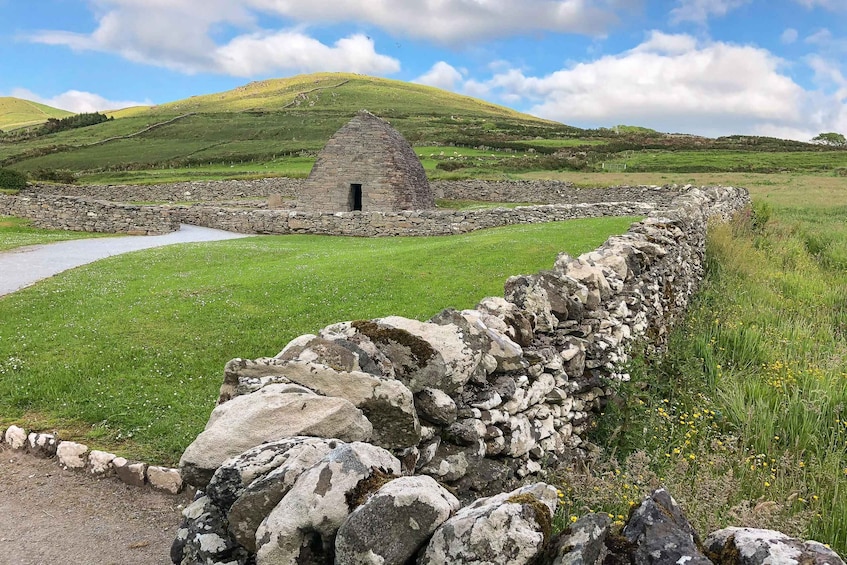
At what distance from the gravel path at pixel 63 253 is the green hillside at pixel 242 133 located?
4366cm

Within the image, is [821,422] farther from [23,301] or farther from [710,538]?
[23,301]

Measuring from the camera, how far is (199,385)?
759 cm

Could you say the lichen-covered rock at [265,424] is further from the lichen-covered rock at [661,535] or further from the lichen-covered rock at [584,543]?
the lichen-covered rock at [661,535]

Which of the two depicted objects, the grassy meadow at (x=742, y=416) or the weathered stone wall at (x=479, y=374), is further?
the grassy meadow at (x=742, y=416)

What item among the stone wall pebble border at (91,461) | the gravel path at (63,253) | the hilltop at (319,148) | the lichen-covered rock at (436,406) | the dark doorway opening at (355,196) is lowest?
the stone wall pebble border at (91,461)

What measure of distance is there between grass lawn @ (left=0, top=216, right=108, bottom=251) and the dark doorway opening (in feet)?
40.0

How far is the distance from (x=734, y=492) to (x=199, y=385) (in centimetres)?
625

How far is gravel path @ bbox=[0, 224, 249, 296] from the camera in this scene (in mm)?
14703

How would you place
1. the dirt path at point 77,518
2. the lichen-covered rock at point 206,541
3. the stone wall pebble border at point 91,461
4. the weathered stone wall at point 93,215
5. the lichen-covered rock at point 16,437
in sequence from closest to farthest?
the lichen-covered rock at point 206,541
the dirt path at point 77,518
the stone wall pebble border at point 91,461
the lichen-covered rock at point 16,437
the weathered stone wall at point 93,215

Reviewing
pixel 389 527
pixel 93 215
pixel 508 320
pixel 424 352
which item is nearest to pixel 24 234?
pixel 93 215

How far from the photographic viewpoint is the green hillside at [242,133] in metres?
73.8

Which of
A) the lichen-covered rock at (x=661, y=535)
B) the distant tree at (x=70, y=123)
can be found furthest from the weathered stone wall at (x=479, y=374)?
the distant tree at (x=70, y=123)

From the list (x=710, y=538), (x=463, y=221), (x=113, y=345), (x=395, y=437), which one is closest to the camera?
(x=710, y=538)

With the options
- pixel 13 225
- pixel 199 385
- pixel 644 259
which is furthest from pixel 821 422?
pixel 13 225
